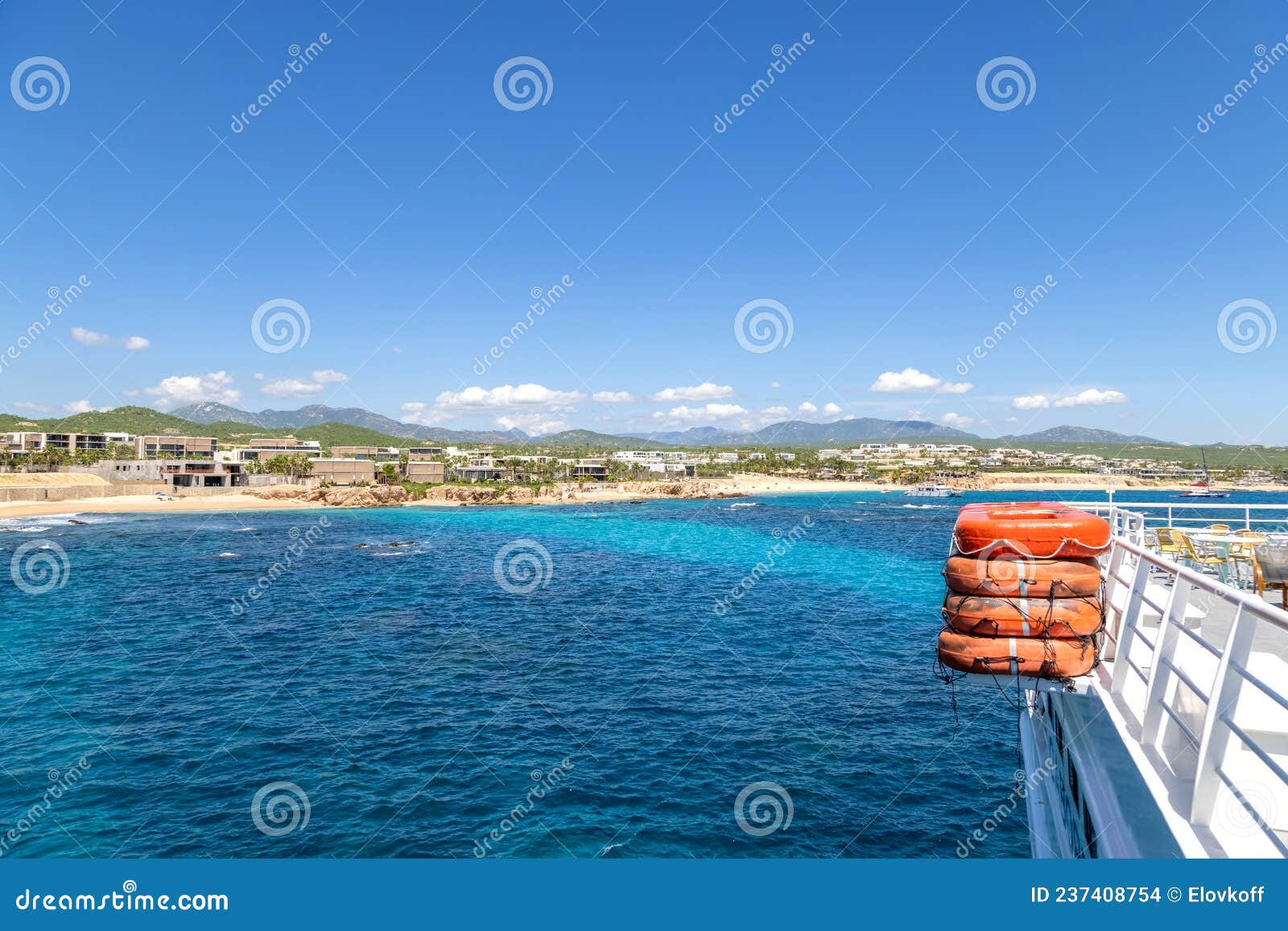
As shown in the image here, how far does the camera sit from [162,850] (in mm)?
14023

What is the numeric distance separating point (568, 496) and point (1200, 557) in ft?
428

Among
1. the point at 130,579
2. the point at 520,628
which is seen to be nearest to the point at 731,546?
the point at 520,628

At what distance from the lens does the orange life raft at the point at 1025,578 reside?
6984 mm

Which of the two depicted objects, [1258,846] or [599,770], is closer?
[1258,846]

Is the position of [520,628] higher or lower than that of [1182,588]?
lower

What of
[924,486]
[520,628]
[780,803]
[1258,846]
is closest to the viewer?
[1258,846]

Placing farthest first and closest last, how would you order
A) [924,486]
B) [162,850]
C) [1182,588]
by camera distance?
[924,486] < [162,850] < [1182,588]

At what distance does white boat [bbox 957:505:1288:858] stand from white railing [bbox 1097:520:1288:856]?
0.01m

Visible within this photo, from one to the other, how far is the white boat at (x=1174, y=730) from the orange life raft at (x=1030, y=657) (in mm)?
230

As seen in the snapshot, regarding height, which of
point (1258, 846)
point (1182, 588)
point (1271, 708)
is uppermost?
point (1182, 588)

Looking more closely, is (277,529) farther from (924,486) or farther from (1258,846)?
(924,486)

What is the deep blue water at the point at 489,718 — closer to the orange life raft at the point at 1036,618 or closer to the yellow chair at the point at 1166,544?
the yellow chair at the point at 1166,544

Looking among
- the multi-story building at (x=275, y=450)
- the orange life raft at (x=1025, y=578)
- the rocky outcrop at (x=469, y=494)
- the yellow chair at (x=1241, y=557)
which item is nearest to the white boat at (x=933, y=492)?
the rocky outcrop at (x=469, y=494)

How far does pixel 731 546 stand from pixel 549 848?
189 ft
